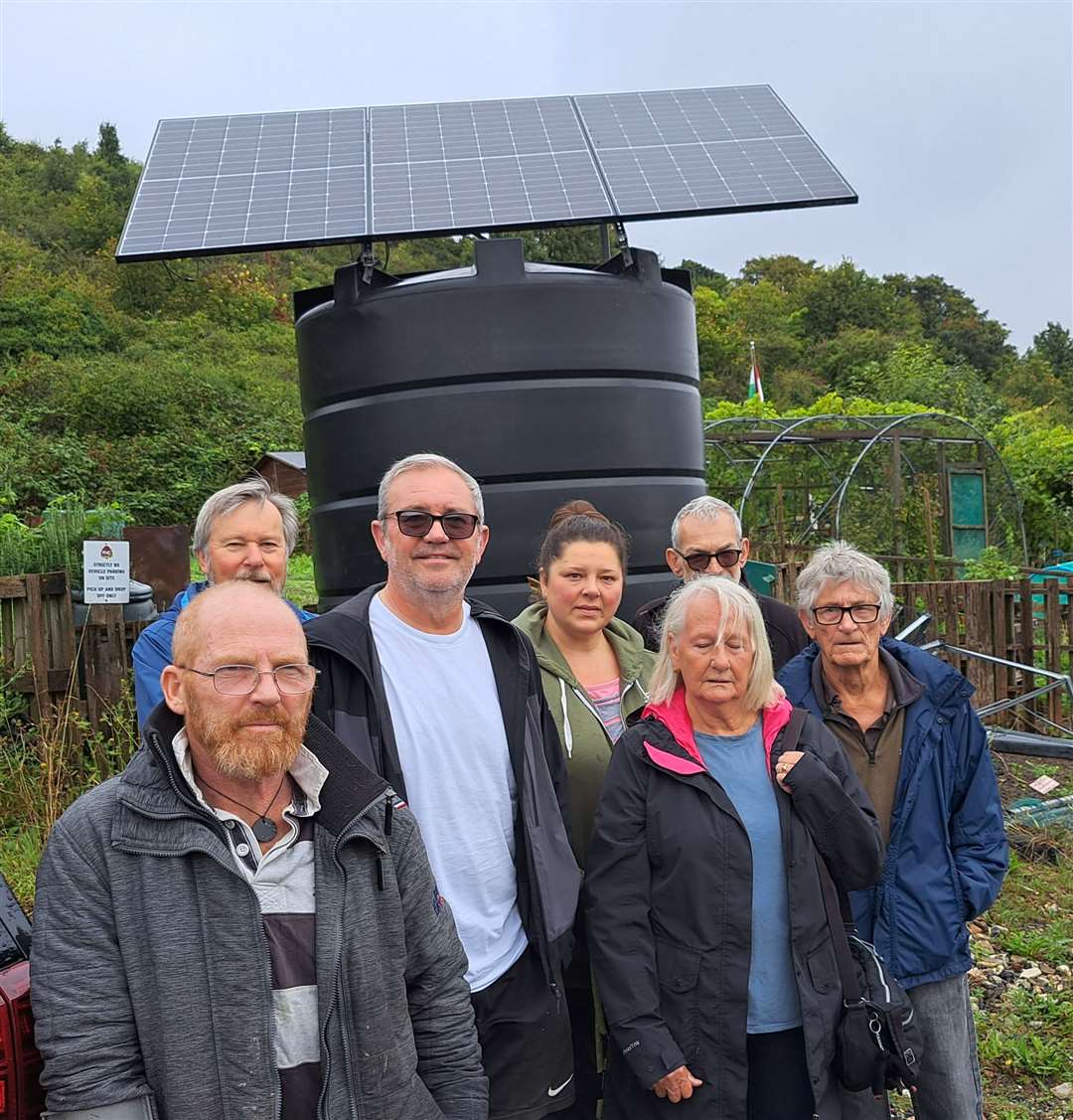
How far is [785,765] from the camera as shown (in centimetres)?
233

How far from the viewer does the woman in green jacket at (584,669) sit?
258 centimetres

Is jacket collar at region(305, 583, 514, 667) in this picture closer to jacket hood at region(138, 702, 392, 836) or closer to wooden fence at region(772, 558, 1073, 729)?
jacket hood at region(138, 702, 392, 836)

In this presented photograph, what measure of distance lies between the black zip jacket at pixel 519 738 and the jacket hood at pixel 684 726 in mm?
216

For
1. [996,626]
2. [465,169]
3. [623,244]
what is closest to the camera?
[623,244]

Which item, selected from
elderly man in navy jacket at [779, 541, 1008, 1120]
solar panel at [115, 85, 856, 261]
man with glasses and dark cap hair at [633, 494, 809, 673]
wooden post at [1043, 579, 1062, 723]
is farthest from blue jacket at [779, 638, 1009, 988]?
wooden post at [1043, 579, 1062, 723]

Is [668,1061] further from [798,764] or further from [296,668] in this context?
[296,668]

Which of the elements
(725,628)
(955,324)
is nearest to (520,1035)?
(725,628)

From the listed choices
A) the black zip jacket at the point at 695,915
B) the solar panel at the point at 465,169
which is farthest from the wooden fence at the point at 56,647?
the black zip jacket at the point at 695,915

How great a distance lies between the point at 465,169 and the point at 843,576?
235 cm

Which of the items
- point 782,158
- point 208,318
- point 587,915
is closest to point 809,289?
point 208,318

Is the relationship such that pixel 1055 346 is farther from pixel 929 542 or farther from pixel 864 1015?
pixel 864 1015

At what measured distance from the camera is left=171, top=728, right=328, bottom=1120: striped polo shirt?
165cm

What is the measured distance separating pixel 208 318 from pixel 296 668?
3301cm

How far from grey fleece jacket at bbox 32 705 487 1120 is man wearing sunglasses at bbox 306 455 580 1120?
44cm
